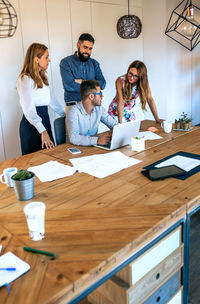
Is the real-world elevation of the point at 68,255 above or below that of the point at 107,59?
below

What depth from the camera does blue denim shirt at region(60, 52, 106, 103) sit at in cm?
337

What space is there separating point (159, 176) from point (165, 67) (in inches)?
148

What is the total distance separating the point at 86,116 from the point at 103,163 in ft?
2.47

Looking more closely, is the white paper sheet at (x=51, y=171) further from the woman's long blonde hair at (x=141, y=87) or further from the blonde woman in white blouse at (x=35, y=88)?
the woman's long blonde hair at (x=141, y=87)

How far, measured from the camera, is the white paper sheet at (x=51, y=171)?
1696 mm

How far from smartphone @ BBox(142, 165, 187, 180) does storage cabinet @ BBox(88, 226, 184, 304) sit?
0.34m

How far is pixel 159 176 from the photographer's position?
1.59m

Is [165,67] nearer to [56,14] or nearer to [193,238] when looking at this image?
[56,14]

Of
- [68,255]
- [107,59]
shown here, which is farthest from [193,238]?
[107,59]

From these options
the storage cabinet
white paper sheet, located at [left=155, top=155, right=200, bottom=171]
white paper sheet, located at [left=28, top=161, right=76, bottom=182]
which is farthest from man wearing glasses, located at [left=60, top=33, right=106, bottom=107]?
the storage cabinet

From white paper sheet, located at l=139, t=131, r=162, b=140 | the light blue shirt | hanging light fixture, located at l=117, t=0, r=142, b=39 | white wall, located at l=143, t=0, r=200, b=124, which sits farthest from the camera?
white wall, located at l=143, t=0, r=200, b=124

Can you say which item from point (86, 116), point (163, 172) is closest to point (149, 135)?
point (86, 116)

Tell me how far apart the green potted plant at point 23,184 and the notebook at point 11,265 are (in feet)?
1.40

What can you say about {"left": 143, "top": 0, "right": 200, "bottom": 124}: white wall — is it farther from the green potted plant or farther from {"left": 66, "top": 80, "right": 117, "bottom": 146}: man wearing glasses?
the green potted plant
